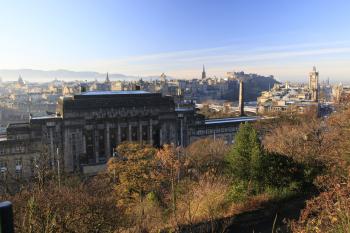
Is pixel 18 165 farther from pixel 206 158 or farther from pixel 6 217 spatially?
pixel 6 217

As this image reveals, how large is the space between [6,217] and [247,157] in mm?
19510

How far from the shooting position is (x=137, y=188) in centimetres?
2553

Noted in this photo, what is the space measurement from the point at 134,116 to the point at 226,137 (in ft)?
48.0

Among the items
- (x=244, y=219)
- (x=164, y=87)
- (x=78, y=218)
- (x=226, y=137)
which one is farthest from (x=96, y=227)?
(x=164, y=87)

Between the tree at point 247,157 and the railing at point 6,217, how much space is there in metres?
18.3

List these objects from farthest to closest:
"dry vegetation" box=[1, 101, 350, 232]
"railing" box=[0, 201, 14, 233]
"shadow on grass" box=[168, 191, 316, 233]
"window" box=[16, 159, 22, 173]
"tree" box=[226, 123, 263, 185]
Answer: "window" box=[16, 159, 22, 173] < "tree" box=[226, 123, 263, 185] < "shadow on grass" box=[168, 191, 316, 233] < "dry vegetation" box=[1, 101, 350, 232] < "railing" box=[0, 201, 14, 233]

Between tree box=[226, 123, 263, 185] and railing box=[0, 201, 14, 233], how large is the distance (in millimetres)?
18341

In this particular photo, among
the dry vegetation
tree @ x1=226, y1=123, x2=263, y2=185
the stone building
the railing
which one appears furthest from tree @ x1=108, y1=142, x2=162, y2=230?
the railing

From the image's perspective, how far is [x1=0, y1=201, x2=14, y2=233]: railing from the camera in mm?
2879

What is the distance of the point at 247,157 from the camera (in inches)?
845

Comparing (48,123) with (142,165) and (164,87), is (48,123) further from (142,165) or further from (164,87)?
(164,87)

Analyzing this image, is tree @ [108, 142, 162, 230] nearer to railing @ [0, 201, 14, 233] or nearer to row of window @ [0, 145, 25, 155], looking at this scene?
row of window @ [0, 145, 25, 155]

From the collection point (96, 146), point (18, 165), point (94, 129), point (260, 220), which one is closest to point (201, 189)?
point (260, 220)

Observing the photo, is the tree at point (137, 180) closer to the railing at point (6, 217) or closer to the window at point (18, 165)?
the window at point (18, 165)
